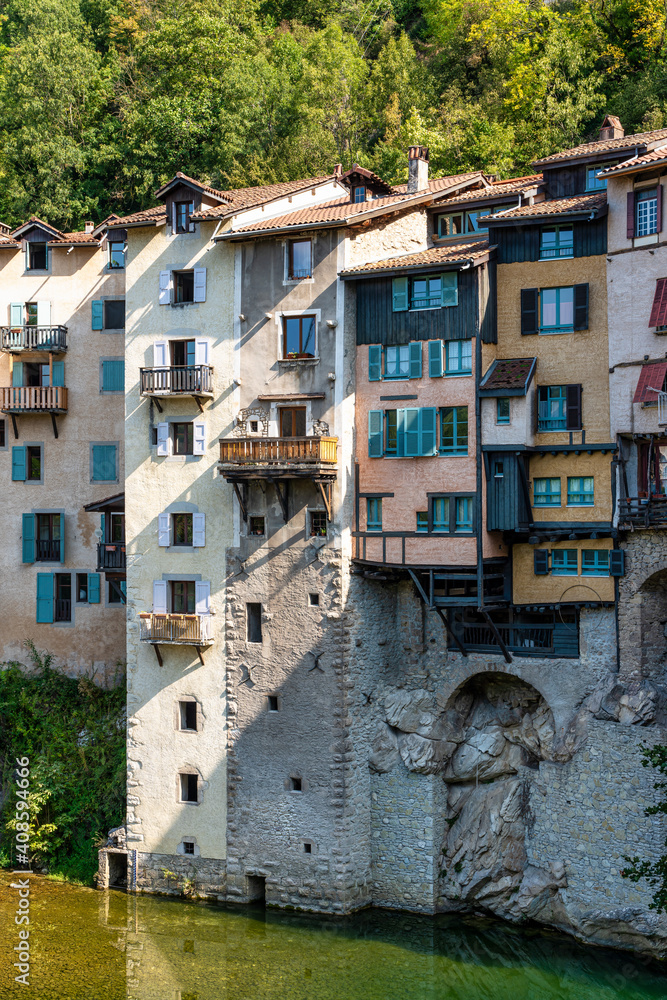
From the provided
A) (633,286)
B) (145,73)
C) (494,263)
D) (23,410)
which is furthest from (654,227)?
(145,73)

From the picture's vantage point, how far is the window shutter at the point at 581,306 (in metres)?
35.0

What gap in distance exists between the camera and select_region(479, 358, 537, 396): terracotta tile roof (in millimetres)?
34562

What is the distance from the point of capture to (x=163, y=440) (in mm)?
38844

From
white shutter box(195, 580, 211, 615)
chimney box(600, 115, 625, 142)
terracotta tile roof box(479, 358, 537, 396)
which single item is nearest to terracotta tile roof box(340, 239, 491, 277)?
terracotta tile roof box(479, 358, 537, 396)

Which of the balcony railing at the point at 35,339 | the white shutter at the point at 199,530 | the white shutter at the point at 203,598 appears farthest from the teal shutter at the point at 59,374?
the white shutter at the point at 203,598

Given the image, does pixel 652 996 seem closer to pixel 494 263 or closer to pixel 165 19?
pixel 494 263

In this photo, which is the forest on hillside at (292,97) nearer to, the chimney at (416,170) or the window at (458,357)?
the chimney at (416,170)

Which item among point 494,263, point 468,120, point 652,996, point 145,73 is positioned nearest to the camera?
point 652,996

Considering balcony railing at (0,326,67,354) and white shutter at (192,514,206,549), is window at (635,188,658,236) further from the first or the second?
balcony railing at (0,326,67,354)

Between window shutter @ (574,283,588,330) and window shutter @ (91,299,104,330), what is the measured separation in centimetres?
1910

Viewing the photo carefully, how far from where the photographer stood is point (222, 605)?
37969 mm

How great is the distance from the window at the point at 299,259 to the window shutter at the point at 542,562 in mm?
11237

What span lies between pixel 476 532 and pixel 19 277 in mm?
22165

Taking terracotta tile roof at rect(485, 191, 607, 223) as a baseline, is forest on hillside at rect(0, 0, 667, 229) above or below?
above
